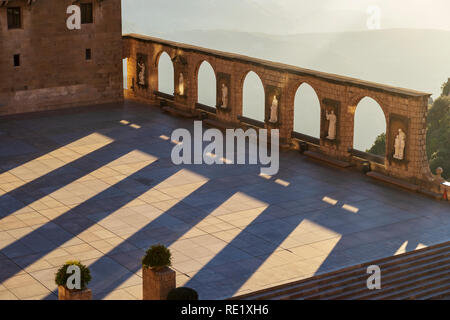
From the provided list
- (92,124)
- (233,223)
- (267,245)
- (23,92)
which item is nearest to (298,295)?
(267,245)

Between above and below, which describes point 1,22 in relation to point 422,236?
above

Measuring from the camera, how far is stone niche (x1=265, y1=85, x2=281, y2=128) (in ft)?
141

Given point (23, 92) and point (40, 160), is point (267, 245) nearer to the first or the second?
point (40, 160)

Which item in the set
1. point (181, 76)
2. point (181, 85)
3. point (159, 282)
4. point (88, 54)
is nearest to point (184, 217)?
point (159, 282)

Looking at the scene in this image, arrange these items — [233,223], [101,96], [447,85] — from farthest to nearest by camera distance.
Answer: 1. [447,85]
2. [101,96]
3. [233,223]

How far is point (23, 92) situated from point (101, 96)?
5.33 metres

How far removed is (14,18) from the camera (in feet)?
157

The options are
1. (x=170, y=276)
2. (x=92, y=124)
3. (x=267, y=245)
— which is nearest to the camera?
(x=170, y=276)

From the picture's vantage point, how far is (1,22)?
47219 millimetres

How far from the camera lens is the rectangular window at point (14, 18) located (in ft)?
156

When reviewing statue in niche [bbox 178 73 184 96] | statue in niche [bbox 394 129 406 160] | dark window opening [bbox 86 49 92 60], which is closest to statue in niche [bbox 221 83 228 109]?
statue in niche [bbox 178 73 184 96]

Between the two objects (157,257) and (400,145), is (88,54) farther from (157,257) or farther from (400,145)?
(157,257)

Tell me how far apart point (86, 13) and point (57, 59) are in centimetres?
341
